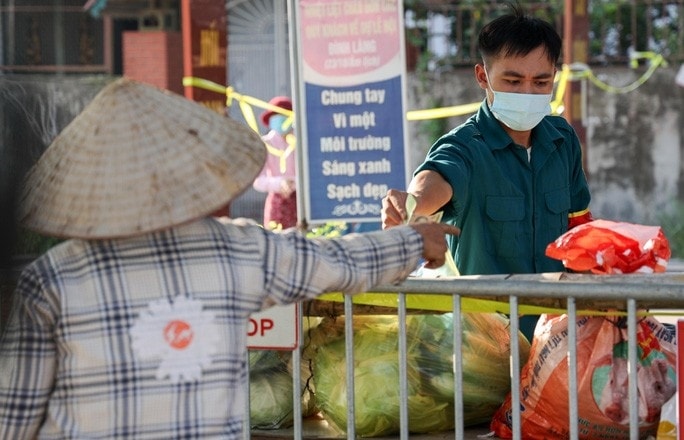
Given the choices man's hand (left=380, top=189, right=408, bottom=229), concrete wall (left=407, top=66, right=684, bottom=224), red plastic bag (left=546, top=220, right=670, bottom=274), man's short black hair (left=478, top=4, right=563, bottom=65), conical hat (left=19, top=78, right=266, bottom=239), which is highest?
man's short black hair (left=478, top=4, right=563, bottom=65)

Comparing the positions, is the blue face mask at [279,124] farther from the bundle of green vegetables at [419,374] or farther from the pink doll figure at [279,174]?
the bundle of green vegetables at [419,374]

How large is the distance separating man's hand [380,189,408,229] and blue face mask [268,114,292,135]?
7245mm

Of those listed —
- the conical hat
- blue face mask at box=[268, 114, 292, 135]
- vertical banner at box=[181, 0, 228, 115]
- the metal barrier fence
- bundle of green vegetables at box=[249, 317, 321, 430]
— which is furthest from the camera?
blue face mask at box=[268, 114, 292, 135]

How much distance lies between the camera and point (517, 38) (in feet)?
12.8

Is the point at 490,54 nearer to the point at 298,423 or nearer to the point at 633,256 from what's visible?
the point at 633,256

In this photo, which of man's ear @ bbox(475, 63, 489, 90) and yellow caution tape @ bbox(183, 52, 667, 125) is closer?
man's ear @ bbox(475, 63, 489, 90)

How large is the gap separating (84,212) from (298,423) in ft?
4.08

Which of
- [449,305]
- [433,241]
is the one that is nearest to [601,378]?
[449,305]

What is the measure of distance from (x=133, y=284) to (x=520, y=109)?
73.3 inches

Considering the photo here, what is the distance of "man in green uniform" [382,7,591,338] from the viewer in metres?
3.89

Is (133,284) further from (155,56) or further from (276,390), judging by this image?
(155,56)

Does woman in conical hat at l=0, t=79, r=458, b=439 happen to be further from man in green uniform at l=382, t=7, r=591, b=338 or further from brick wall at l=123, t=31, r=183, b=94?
brick wall at l=123, t=31, r=183, b=94

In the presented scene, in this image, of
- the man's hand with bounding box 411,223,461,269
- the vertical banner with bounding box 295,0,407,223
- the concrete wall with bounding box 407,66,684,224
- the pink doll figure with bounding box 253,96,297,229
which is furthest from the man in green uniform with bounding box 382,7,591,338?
the concrete wall with bounding box 407,66,684,224

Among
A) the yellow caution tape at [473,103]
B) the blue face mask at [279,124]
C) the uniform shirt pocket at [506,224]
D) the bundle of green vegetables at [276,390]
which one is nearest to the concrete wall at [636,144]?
the yellow caution tape at [473,103]
